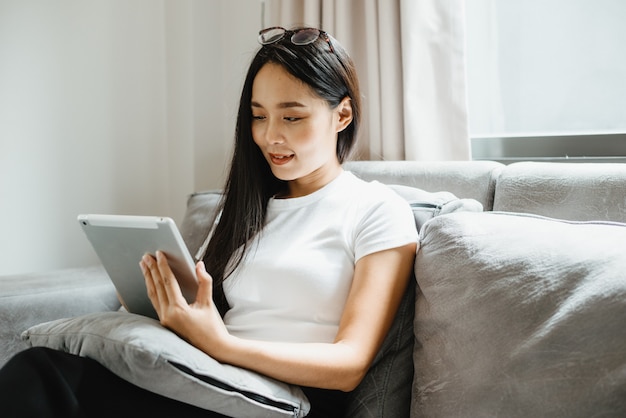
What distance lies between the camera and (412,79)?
1747mm

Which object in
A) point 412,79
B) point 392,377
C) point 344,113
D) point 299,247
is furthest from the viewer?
point 412,79

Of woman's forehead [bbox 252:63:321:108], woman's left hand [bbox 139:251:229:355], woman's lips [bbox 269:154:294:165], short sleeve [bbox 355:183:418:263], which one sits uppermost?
woman's forehead [bbox 252:63:321:108]

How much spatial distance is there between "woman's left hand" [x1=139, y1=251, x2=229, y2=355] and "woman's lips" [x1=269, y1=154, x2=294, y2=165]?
1.15ft

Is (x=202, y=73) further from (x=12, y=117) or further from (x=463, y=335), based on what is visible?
(x=463, y=335)

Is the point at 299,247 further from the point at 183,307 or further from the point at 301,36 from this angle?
the point at 301,36

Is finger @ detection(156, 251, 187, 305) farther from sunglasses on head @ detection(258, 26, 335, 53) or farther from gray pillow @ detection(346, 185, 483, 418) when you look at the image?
sunglasses on head @ detection(258, 26, 335, 53)

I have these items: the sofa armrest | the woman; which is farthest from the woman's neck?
the sofa armrest

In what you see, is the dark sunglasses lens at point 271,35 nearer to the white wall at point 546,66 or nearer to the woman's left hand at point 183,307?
the woman's left hand at point 183,307

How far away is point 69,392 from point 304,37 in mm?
780

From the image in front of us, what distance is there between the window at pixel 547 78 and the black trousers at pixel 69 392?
1205 mm

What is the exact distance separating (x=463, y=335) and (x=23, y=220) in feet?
5.56

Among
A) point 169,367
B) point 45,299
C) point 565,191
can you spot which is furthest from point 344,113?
point 45,299

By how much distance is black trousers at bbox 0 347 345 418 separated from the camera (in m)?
0.79

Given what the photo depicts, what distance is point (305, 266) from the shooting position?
114 centimetres
